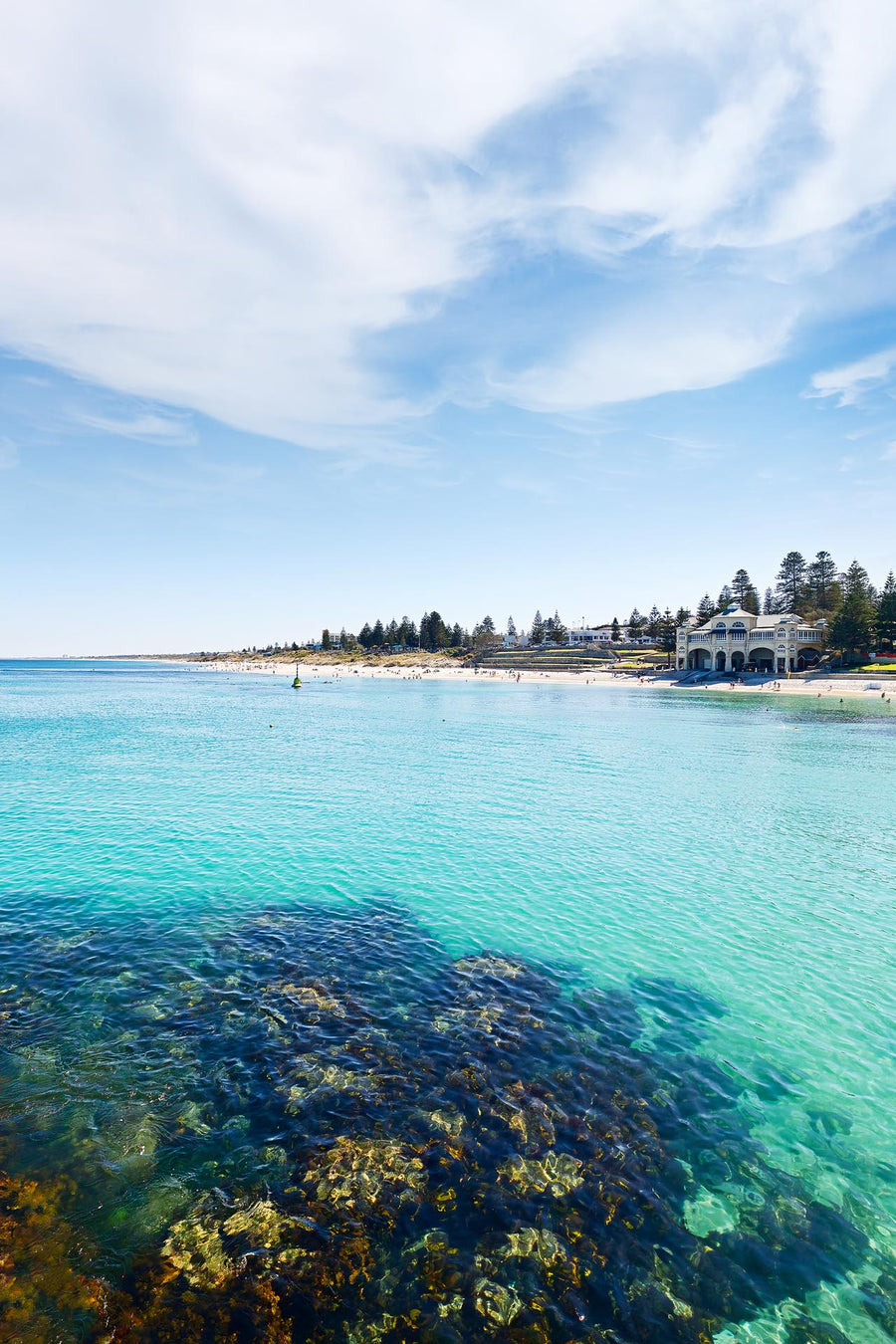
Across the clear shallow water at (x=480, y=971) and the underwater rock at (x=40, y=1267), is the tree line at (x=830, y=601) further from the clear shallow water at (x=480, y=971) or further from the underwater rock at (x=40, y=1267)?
the underwater rock at (x=40, y=1267)

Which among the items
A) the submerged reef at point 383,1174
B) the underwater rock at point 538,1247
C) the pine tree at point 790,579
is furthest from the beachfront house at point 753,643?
the underwater rock at point 538,1247

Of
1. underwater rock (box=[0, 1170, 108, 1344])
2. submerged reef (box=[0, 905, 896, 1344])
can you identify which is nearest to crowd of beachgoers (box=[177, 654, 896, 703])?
submerged reef (box=[0, 905, 896, 1344])

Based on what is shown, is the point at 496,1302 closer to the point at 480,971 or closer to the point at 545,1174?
the point at 545,1174

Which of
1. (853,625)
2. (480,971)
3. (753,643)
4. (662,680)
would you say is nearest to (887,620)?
(853,625)

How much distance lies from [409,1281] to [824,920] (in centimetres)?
1674

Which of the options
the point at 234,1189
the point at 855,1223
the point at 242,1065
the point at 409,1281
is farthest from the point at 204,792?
the point at 855,1223

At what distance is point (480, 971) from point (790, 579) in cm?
19522

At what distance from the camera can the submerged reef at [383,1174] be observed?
23.5 feet

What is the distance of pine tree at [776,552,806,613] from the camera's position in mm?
174750

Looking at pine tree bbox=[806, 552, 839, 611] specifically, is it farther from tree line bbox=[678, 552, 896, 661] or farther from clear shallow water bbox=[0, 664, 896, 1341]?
clear shallow water bbox=[0, 664, 896, 1341]

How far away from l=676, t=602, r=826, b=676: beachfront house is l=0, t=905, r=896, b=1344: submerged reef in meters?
139

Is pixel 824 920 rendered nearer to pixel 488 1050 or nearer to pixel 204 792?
pixel 488 1050

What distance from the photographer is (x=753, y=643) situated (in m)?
138

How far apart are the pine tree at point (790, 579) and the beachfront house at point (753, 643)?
37.8 meters
